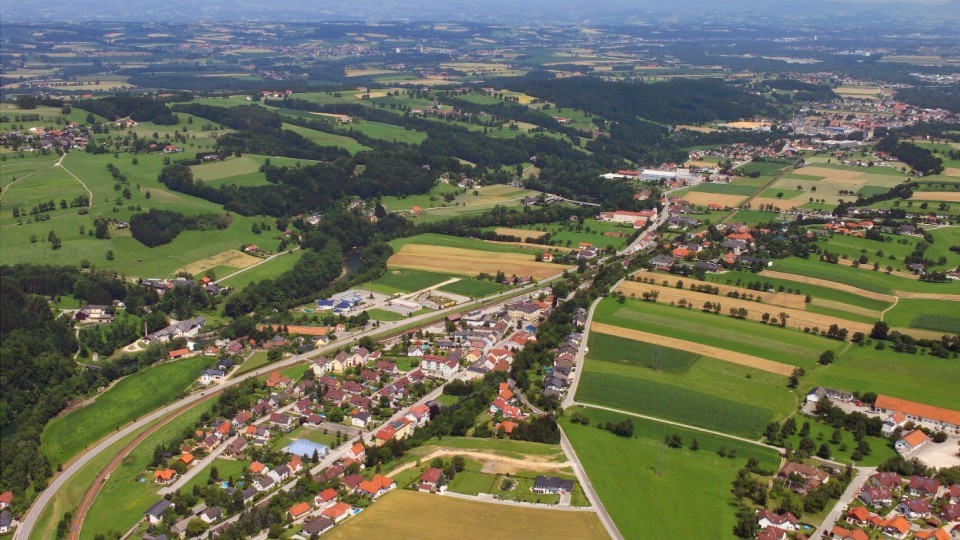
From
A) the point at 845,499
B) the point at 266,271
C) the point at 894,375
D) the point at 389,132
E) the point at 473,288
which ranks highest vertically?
the point at 389,132

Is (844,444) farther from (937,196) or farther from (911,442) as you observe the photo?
(937,196)

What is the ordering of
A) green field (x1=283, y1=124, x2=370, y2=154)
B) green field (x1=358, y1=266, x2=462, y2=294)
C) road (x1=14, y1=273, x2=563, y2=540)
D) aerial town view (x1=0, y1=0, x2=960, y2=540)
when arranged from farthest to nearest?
green field (x1=283, y1=124, x2=370, y2=154), green field (x1=358, y1=266, x2=462, y2=294), road (x1=14, y1=273, x2=563, y2=540), aerial town view (x1=0, y1=0, x2=960, y2=540)

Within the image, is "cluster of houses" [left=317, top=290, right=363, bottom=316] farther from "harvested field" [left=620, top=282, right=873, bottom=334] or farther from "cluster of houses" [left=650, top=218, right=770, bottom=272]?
"cluster of houses" [left=650, top=218, right=770, bottom=272]

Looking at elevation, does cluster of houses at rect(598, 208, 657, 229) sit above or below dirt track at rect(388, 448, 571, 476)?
above

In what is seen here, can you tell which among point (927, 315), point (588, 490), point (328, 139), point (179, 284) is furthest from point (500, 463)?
point (328, 139)

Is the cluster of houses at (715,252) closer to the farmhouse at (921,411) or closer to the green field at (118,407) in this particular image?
the farmhouse at (921,411)

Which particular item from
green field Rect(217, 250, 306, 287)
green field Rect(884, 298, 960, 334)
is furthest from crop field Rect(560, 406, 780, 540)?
green field Rect(217, 250, 306, 287)

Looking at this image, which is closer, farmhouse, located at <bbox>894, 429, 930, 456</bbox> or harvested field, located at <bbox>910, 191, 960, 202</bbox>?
farmhouse, located at <bbox>894, 429, 930, 456</bbox>

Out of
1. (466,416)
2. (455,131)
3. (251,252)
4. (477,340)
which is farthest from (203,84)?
(466,416)
